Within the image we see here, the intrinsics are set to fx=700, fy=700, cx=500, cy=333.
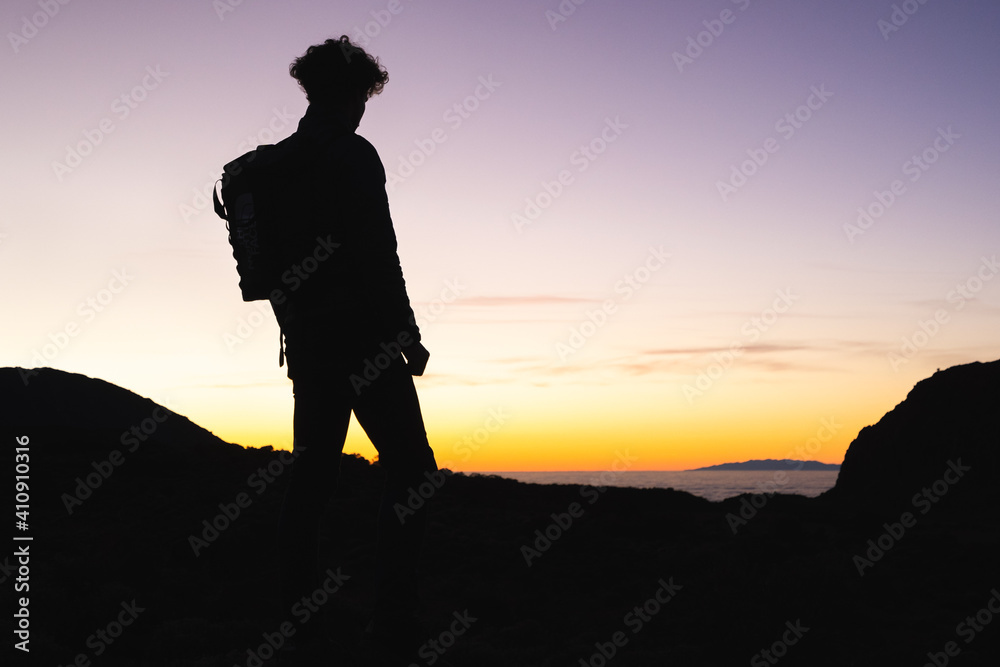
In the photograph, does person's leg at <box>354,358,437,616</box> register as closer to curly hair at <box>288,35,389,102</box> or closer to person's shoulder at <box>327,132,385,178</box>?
person's shoulder at <box>327,132,385,178</box>

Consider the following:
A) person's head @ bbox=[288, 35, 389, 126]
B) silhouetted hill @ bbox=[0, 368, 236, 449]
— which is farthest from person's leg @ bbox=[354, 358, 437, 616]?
silhouetted hill @ bbox=[0, 368, 236, 449]

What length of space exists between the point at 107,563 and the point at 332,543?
2551mm

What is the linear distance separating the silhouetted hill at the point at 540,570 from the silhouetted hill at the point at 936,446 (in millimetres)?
116

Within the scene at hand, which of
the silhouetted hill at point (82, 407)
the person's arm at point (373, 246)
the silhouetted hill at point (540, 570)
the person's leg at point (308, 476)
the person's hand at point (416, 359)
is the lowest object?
the silhouetted hill at point (540, 570)

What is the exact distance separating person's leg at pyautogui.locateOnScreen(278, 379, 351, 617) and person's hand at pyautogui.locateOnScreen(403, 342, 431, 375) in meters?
0.30

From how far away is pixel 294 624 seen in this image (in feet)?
9.34

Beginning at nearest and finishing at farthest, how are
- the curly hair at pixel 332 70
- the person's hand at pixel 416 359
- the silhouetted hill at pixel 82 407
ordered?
the person's hand at pixel 416 359 < the curly hair at pixel 332 70 < the silhouetted hill at pixel 82 407

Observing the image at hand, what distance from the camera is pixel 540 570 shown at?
691cm

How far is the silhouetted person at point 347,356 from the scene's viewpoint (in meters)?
2.81

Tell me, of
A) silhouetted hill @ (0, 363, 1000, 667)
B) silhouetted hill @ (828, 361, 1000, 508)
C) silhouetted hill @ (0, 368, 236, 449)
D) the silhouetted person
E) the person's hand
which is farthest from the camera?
silhouetted hill @ (0, 368, 236, 449)

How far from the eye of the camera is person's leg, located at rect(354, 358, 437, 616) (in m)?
2.90

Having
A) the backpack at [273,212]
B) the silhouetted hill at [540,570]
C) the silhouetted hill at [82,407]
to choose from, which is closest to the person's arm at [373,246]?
the backpack at [273,212]

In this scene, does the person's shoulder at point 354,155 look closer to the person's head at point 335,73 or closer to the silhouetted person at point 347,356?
the silhouetted person at point 347,356

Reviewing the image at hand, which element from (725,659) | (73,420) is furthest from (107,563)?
(73,420)
